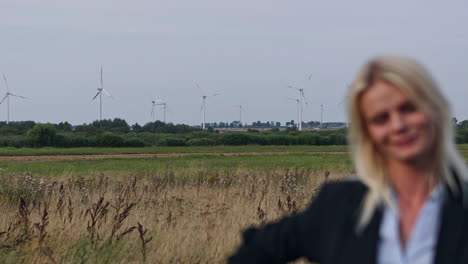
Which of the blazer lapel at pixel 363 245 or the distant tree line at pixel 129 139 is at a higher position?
the distant tree line at pixel 129 139

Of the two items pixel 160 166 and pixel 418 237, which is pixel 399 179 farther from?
pixel 160 166

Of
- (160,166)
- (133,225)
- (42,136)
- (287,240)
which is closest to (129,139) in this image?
(42,136)

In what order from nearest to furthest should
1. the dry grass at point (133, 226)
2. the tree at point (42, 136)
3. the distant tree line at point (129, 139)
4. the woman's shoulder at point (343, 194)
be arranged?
the woman's shoulder at point (343, 194)
the dry grass at point (133, 226)
the tree at point (42, 136)
the distant tree line at point (129, 139)

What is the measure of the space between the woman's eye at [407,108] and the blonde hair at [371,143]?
33 mm

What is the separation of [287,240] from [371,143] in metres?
0.30

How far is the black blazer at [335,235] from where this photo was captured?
1.47m

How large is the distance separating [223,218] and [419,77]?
23.4 feet

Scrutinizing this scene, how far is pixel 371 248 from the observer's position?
150 centimetres

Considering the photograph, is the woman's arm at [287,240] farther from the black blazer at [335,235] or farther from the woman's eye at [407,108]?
the woman's eye at [407,108]

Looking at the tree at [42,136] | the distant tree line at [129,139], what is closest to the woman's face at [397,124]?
the distant tree line at [129,139]

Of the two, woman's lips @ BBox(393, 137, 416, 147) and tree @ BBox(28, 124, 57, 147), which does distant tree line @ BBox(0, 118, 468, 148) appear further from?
woman's lips @ BBox(393, 137, 416, 147)

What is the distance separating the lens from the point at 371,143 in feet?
5.06

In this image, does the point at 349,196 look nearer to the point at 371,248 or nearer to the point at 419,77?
the point at 371,248

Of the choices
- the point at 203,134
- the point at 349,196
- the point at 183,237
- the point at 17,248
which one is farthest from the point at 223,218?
the point at 203,134
